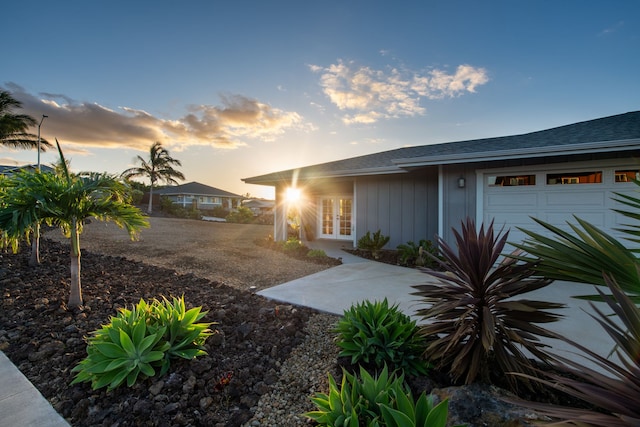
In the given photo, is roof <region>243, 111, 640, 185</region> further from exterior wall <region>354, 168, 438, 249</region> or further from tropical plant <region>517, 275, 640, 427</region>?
tropical plant <region>517, 275, 640, 427</region>

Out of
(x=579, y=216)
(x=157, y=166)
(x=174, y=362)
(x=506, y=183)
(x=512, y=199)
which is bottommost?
(x=174, y=362)

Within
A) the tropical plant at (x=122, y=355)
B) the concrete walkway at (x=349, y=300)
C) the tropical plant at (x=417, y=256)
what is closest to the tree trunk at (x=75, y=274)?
the concrete walkway at (x=349, y=300)

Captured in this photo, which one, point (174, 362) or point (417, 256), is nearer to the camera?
point (174, 362)

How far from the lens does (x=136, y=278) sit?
4.77 m

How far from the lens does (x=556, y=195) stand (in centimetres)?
621

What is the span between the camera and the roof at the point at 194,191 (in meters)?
32.5

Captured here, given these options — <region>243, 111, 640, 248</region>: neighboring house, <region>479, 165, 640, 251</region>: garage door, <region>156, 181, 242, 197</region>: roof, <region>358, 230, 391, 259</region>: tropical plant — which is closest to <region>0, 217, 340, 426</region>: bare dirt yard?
<region>358, 230, 391, 259</region>: tropical plant

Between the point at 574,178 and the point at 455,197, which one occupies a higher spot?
the point at 574,178

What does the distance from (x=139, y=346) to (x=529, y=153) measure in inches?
276

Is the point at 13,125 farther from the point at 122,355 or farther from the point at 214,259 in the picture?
the point at 122,355

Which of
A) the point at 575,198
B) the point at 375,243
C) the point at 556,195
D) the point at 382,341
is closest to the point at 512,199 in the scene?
the point at 556,195

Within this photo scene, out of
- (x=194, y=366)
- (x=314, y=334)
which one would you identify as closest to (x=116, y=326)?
(x=194, y=366)

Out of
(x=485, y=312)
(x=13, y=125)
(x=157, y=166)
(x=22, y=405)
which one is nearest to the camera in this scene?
(x=485, y=312)

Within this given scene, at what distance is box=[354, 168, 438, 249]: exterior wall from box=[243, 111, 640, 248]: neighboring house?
0.10ft
